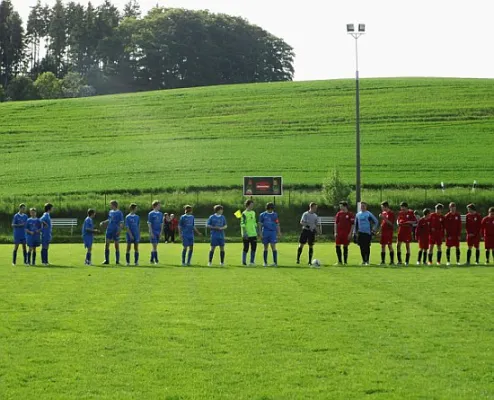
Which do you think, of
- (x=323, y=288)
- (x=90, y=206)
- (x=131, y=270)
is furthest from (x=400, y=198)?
(x=323, y=288)

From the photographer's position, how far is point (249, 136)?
8462 centimetres

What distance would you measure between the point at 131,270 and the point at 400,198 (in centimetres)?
3685

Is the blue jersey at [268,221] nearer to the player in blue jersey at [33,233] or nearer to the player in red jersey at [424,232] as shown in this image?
the player in red jersey at [424,232]

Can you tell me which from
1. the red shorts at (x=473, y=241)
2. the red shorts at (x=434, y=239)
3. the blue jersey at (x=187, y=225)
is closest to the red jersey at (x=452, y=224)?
the red shorts at (x=434, y=239)

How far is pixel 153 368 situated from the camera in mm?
10836

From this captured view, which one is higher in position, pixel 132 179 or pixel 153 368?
pixel 132 179

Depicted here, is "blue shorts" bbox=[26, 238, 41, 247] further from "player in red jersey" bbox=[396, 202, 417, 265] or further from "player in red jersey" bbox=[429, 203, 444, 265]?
"player in red jersey" bbox=[429, 203, 444, 265]

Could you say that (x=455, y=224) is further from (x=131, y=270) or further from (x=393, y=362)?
(x=393, y=362)

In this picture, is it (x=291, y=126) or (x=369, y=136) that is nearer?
(x=369, y=136)

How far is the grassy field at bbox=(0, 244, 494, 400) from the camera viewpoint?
32.3 feet

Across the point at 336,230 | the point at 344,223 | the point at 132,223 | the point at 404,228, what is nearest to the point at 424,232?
the point at 404,228

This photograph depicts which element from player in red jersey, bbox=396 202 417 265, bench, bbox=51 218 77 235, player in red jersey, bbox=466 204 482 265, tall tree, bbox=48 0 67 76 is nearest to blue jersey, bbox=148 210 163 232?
player in red jersey, bbox=396 202 417 265

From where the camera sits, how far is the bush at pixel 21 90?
147 m

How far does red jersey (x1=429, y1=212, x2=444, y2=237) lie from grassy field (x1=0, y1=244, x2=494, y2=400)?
23.2 ft
